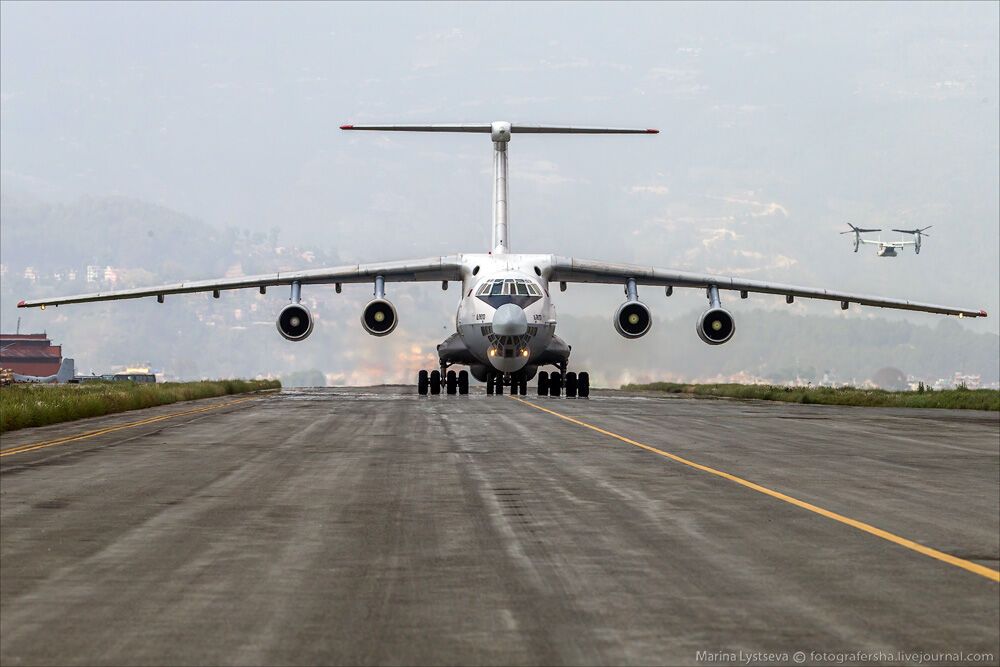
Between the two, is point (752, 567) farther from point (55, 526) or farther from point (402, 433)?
point (402, 433)

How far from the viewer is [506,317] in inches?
1346

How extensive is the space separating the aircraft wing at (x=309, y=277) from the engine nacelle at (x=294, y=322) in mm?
1612

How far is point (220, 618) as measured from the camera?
5.71 metres

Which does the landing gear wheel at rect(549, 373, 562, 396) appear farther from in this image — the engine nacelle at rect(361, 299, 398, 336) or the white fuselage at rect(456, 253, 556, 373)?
the engine nacelle at rect(361, 299, 398, 336)

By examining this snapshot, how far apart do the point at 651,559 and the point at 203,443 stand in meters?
11.1

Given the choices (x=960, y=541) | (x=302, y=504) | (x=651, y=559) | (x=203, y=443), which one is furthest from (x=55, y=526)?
(x=203, y=443)

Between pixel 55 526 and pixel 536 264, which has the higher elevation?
pixel 536 264

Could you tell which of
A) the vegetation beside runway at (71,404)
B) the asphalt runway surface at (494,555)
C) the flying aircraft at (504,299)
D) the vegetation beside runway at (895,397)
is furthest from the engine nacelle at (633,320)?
the asphalt runway surface at (494,555)

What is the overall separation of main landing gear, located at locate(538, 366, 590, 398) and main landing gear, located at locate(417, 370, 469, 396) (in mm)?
2739

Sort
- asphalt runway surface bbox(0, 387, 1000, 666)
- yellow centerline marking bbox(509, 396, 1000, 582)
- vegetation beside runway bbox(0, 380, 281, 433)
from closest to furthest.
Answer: asphalt runway surface bbox(0, 387, 1000, 666), yellow centerline marking bbox(509, 396, 1000, 582), vegetation beside runway bbox(0, 380, 281, 433)

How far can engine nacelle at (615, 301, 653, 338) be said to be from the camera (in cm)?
3934

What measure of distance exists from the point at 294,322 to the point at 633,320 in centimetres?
1115

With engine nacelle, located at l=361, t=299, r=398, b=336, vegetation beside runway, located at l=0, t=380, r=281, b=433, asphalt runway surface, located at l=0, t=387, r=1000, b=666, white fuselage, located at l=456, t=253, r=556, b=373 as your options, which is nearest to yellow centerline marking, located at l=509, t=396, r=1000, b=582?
asphalt runway surface, located at l=0, t=387, r=1000, b=666

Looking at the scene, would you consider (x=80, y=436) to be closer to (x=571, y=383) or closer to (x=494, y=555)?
(x=494, y=555)
